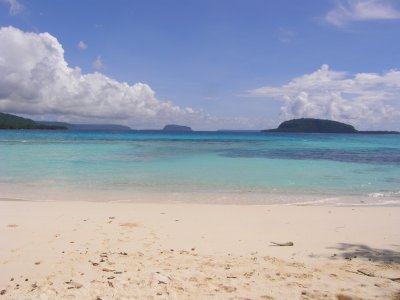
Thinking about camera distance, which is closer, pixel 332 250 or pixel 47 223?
pixel 332 250

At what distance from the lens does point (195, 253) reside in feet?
20.1

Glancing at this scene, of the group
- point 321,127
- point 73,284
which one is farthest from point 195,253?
point 321,127

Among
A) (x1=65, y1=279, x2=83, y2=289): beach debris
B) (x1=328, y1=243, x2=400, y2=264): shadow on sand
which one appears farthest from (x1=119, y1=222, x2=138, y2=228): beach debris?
(x1=328, y1=243, x2=400, y2=264): shadow on sand

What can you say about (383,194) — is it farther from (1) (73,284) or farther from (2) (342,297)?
(1) (73,284)

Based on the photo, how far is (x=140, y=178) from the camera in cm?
1623

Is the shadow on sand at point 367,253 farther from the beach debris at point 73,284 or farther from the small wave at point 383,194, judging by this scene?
the small wave at point 383,194

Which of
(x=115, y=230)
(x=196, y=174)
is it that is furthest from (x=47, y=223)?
(x=196, y=174)

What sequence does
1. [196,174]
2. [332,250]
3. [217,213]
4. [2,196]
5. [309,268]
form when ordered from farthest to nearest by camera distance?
[196,174] < [2,196] < [217,213] < [332,250] < [309,268]

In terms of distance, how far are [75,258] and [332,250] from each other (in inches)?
172

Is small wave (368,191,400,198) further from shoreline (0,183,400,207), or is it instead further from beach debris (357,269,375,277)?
beach debris (357,269,375,277)

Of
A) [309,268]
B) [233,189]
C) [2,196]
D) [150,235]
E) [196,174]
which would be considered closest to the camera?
[309,268]

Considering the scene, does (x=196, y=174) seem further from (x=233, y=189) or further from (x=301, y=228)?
(x=301, y=228)

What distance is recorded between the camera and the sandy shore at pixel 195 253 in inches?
182

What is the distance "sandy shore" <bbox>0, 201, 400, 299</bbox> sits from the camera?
4.61 m
